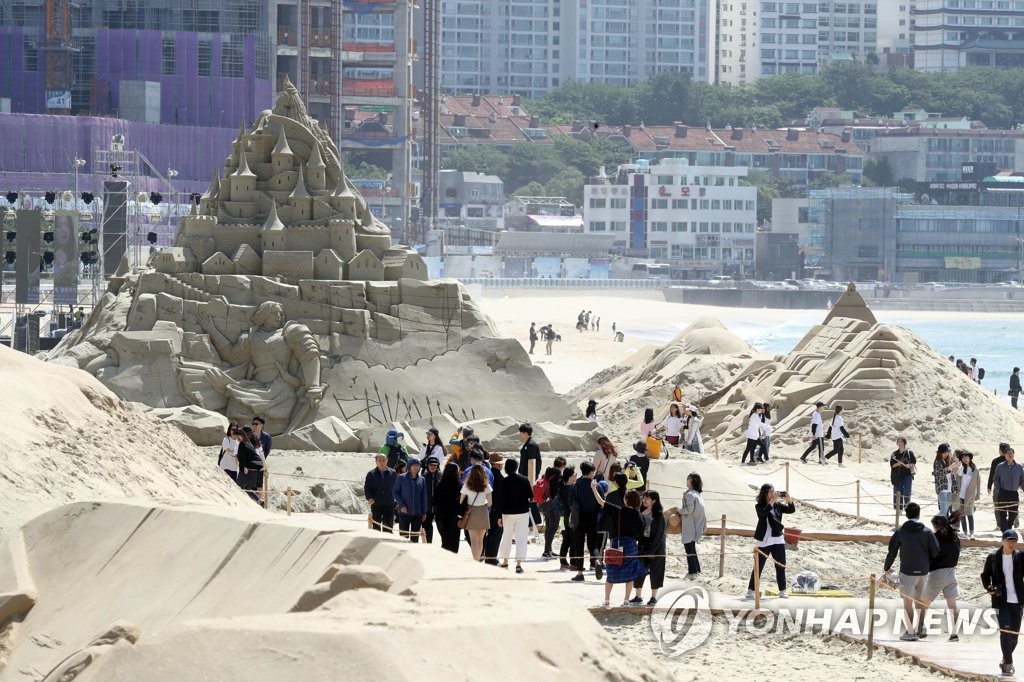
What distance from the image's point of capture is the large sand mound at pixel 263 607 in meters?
7.09

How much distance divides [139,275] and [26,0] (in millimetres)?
55139

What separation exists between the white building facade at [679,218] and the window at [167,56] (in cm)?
4179

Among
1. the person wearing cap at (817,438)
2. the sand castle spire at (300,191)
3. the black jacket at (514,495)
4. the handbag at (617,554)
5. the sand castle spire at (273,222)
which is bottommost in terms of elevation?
the person wearing cap at (817,438)

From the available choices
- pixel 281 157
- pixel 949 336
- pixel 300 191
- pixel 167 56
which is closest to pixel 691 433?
pixel 300 191

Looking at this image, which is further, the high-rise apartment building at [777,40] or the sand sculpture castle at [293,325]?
the high-rise apartment building at [777,40]

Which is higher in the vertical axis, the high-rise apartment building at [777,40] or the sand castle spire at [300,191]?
the high-rise apartment building at [777,40]

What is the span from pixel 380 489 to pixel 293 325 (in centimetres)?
810

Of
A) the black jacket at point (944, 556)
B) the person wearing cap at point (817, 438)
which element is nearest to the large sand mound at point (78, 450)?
the black jacket at point (944, 556)

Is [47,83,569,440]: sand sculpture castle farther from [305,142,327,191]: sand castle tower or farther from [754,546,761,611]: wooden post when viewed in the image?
[754,546,761,611]: wooden post

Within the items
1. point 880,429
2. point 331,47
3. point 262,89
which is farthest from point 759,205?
point 880,429

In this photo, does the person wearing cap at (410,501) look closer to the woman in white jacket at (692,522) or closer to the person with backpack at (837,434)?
the woman in white jacket at (692,522)

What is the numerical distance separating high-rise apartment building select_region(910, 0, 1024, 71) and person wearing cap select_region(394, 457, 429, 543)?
154 meters

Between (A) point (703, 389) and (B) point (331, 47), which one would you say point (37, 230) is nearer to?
(A) point (703, 389)

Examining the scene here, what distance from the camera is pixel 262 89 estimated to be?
75500mm
